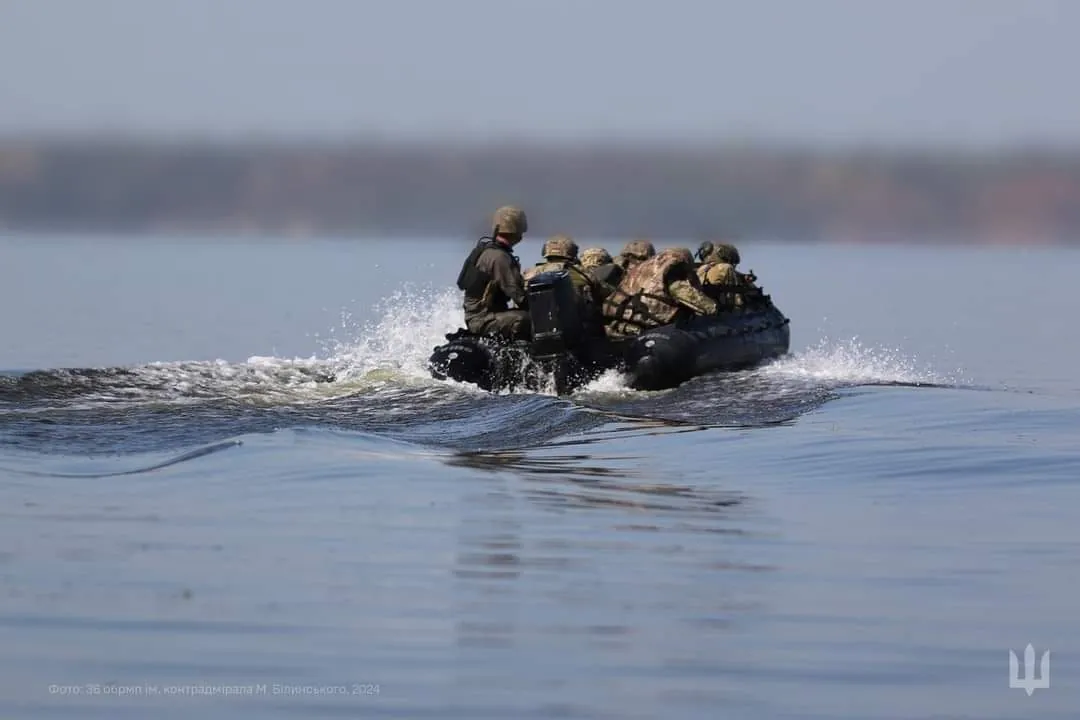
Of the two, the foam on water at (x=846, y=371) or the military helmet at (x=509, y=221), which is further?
the foam on water at (x=846, y=371)

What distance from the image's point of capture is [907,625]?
884 cm

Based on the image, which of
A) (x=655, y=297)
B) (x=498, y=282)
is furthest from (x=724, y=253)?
(x=498, y=282)

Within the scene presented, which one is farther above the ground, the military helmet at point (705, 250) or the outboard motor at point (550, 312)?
the military helmet at point (705, 250)

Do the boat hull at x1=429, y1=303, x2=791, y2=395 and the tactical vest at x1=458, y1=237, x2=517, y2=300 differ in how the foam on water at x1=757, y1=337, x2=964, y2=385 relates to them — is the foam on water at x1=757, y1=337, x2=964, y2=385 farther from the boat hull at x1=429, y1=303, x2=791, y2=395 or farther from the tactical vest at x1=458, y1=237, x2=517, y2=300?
the tactical vest at x1=458, y1=237, x2=517, y2=300

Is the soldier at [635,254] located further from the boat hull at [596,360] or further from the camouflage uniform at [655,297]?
the boat hull at [596,360]

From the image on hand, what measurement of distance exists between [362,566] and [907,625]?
279 centimetres

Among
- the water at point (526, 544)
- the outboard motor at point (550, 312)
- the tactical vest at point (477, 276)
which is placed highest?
the tactical vest at point (477, 276)

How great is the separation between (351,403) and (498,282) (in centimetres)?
234

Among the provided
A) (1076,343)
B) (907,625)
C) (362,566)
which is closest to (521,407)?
(362,566)

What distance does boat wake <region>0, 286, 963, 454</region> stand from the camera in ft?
51.4

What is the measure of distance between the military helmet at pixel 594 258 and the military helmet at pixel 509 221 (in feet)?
6.73

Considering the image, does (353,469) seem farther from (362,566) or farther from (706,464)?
(362,566)

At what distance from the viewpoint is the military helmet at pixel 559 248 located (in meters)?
20.8

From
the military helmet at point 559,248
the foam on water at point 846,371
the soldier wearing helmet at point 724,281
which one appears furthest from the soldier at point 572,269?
the foam on water at point 846,371
